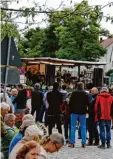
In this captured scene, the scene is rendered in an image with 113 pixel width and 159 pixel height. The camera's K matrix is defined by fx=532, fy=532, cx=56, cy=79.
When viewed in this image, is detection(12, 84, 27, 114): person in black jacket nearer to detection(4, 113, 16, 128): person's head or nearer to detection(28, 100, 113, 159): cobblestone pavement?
detection(28, 100, 113, 159): cobblestone pavement

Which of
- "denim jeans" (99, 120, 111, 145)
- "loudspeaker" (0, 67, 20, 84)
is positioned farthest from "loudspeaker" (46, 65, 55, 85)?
"loudspeaker" (0, 67, 20, 84)

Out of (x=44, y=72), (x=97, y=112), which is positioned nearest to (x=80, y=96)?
A: (x=97, y=112)

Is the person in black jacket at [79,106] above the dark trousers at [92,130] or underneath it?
above

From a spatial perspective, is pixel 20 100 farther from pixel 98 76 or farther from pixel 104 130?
pixel 98 76

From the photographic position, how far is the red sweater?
529 inches

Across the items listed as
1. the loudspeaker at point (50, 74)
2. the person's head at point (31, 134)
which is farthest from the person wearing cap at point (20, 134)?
the loudspeaker at point (50, 74)

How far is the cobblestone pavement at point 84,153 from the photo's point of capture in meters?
12.3

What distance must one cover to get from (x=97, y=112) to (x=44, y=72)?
2173cm

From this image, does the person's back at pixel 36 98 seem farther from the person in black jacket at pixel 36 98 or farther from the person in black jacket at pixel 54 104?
the person in black jacket at pixel 54 104

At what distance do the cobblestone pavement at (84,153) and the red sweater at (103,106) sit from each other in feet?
2.77

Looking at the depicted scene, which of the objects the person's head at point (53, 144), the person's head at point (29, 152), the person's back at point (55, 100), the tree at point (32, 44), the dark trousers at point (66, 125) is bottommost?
the tree at point (32, 44)

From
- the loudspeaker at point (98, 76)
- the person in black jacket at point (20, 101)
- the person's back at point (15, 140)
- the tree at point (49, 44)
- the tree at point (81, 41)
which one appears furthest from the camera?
the tree at point (49, 44)

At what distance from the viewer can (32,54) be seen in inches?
3155

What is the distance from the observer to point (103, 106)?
A: 13477 mm
